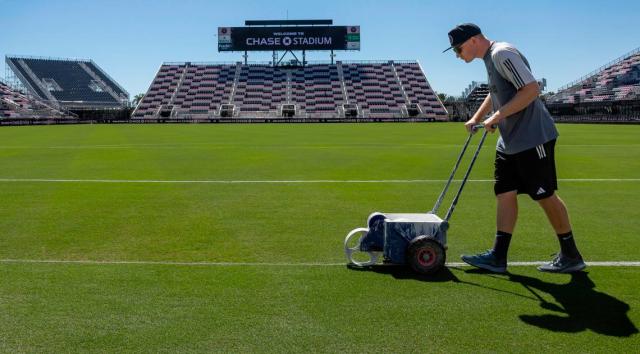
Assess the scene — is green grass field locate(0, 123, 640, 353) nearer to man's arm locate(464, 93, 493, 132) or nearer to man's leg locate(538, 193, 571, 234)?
man's leg locate(538, 193, 571, 234)

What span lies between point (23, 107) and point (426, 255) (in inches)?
3517

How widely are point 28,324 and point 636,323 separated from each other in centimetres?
381

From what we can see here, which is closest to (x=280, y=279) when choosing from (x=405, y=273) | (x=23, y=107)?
(x=405, y=273)

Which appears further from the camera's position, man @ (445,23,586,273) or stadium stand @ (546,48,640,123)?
stadium stand @ (546,48,640,123)

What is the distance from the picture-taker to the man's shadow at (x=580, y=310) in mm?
3641

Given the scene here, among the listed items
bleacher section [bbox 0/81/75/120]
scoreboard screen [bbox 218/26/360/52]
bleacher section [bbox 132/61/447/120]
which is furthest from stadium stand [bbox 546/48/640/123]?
bleacher section [bbox 0/81/75/120]

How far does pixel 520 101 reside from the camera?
4590 mm

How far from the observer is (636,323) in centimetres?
370

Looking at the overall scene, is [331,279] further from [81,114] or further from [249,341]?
[81,114]

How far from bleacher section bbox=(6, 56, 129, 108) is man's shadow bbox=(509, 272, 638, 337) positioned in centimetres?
10025

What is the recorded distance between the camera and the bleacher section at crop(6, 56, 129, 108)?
98.0 metres

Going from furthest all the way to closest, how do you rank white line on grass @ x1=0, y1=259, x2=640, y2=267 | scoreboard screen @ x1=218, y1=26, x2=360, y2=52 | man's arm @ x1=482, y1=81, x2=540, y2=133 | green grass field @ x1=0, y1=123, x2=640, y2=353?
scoreboard screen @ x1=218, y1=26, x2=360, y2=52
white line on grass @ x1=0, y1=259, x2=640, y2=267
man's arm @ x1=482, y1=81, x2=540, y2=133
green grass field @ x1=0, y1=123, x2=640, y2=353

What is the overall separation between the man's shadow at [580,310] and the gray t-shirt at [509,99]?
113 cm

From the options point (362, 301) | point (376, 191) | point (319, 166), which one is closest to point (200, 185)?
point (376, 191)
